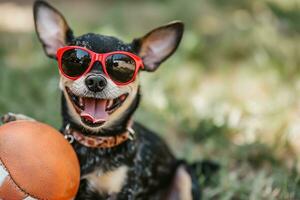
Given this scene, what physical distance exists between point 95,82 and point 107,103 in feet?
0.69

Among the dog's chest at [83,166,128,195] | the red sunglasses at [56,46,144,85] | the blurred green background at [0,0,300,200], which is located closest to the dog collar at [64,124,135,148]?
the dog's chest at [83,166,128,195]

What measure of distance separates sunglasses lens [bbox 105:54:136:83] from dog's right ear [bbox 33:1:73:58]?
1.42 feet

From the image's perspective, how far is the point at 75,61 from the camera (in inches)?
125

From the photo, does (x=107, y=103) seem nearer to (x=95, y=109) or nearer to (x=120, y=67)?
(x=95, y=109)

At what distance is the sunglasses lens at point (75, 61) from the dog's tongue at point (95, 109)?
177 mm

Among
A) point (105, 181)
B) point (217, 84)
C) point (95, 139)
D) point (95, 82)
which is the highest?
point (95, 82)

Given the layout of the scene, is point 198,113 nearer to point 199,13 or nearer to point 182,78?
point 182,78

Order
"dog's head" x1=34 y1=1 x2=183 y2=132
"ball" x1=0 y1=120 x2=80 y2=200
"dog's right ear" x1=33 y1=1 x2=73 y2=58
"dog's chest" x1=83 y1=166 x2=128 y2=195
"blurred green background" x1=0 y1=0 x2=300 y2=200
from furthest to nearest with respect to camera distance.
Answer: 1. "blurred green background" x1=0 y1=0 x2=300 y2=200
2. "dog's right ear" x1=33 y1=1 x2=73 y2=58
3. "dog's chest" x1=83 y1=166 x2=128 y2=195
4. "dog's head" x1=34 y1=1 x2=183 y2=132
5. "ball" x1=0 y1=120 x2=80 y2=200

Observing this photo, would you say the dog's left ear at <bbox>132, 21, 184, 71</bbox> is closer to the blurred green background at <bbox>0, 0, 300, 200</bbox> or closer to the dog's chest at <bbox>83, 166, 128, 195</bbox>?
the dog's chest at <bbox>83, 166, 128, 195</bbox>

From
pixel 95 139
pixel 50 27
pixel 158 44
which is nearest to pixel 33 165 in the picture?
pixel 95 139

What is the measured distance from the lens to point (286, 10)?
762 cm

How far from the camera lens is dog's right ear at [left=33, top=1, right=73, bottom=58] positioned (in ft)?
11.4

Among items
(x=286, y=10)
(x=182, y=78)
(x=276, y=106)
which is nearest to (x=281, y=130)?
(x=276, y=106)

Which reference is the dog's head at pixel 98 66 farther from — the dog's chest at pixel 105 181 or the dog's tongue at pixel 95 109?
the dog's chest at pixel 105 181
